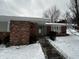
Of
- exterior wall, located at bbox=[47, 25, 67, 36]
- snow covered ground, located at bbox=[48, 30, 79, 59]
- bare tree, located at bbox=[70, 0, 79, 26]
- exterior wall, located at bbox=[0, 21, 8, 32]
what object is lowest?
snow covered ground, located at bbox=[48, 30, 79, 59]

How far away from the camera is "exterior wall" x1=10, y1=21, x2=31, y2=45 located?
14.5 meters

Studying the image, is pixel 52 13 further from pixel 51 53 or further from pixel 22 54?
pixel 22 54

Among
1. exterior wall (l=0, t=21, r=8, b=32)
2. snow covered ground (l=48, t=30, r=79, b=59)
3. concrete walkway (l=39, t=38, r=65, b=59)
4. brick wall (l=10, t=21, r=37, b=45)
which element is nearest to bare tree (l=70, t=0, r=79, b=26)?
snow covered ground (l=48, t=30, r=79, b=59)

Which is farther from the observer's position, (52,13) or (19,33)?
(52,13)

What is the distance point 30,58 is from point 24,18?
20.6ft

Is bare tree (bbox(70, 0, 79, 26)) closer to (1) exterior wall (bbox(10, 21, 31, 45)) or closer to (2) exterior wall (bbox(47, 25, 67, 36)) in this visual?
(2) exterior wall (bbox(47, 25, 67, 36))

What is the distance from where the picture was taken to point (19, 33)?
48.0ft

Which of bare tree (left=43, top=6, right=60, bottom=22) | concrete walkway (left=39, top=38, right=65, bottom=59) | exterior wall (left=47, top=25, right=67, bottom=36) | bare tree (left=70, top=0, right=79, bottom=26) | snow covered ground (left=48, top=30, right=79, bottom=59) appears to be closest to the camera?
concrete walkway (left=39, top=38, right=65, bottom=59)

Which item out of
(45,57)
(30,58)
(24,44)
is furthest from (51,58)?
(24,44)

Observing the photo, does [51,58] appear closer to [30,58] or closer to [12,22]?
[30,58]

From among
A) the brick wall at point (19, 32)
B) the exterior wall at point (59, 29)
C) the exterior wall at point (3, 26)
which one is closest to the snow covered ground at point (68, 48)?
the brick wall at point (19, 32)

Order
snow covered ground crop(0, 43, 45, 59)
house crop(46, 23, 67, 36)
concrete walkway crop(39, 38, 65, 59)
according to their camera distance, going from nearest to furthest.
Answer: concrete walkway crop(39, 38, 65, 59)
snow covered ground crop(0, 43, 45, 59)
house crop(46, 23, 67, 36)

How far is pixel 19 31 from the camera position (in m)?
14.6

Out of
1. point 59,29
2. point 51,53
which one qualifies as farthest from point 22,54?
point 59,29
